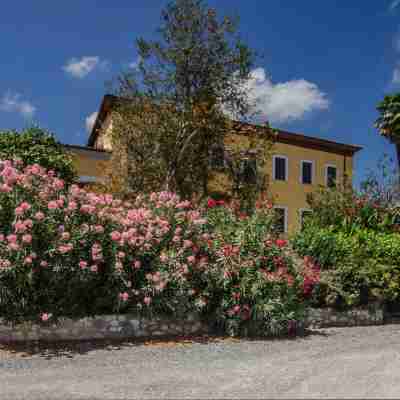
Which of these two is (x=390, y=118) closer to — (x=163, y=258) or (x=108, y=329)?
(x=163, y=258)

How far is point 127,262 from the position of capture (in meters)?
8.87

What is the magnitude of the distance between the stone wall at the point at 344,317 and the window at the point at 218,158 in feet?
31.5

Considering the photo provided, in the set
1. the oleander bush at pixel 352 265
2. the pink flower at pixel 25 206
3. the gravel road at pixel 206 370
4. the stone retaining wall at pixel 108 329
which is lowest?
the gravel road at pixel 206 370

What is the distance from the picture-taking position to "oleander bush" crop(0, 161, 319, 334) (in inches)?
313

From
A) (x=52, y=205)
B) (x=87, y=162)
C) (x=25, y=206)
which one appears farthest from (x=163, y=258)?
(x=87, y=162)

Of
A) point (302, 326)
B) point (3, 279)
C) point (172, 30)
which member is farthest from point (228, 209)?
point (172, 30)

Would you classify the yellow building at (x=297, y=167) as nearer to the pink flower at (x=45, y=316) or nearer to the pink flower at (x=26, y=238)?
the pink flower at (x=26, y=238)

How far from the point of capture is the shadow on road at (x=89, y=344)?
747 centimetres

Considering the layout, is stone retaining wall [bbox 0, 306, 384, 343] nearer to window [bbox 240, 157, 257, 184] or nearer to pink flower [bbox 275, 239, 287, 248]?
pink flower [bbox 275, 239, 287, 248]

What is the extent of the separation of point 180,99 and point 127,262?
1035 cm

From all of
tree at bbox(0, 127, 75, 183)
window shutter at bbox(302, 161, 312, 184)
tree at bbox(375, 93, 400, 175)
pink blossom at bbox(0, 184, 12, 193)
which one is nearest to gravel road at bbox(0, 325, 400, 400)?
pink blossom at bbox(0, 184, 12, 193)

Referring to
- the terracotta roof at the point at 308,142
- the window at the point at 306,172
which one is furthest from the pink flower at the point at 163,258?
the window at the point at 306,172

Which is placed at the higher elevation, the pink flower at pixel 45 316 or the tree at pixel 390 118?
the tree at pixel 390 118

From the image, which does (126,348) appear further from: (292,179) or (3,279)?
(292,179)
